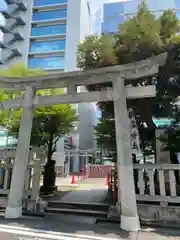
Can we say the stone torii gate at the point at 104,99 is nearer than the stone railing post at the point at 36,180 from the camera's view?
Yes

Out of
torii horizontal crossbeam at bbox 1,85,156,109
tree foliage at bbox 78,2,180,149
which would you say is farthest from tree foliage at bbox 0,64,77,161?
tree foliage at bbox 78,2,180,149

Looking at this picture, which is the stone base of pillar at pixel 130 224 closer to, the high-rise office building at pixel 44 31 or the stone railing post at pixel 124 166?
the stone railing post at pixel 124 166

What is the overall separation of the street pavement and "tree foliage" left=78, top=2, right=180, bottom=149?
11.3ft

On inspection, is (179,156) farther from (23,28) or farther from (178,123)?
(23,28)

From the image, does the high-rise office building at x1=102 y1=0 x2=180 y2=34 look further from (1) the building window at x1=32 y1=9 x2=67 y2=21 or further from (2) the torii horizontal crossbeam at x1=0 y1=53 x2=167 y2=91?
(2) the torii horizontal crossbeam at x1=0 y1=53 x2=167 y2=91

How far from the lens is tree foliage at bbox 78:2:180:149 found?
5.92 m

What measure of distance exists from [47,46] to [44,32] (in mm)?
2968

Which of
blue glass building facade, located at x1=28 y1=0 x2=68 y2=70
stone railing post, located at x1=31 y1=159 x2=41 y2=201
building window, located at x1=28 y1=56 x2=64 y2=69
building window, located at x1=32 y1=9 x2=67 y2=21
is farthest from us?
building window, located at x1=32 y1=9 x2=67 y2=21

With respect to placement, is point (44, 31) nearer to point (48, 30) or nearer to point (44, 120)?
point (48, 30)

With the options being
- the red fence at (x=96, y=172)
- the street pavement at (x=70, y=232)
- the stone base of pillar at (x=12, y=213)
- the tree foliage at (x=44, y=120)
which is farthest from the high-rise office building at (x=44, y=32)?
the street pavement at (x=70, y=232)

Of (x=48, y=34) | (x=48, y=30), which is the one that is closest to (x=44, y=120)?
(x=48, y=34)

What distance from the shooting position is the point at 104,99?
565cm

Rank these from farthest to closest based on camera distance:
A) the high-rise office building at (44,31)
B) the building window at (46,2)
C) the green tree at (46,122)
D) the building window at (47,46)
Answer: the building window at (46,2) → the building window at (47,46) → the high-rise office building at (44,31) → the green tree at (46,122)

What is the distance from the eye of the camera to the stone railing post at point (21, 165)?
5.55 metres
